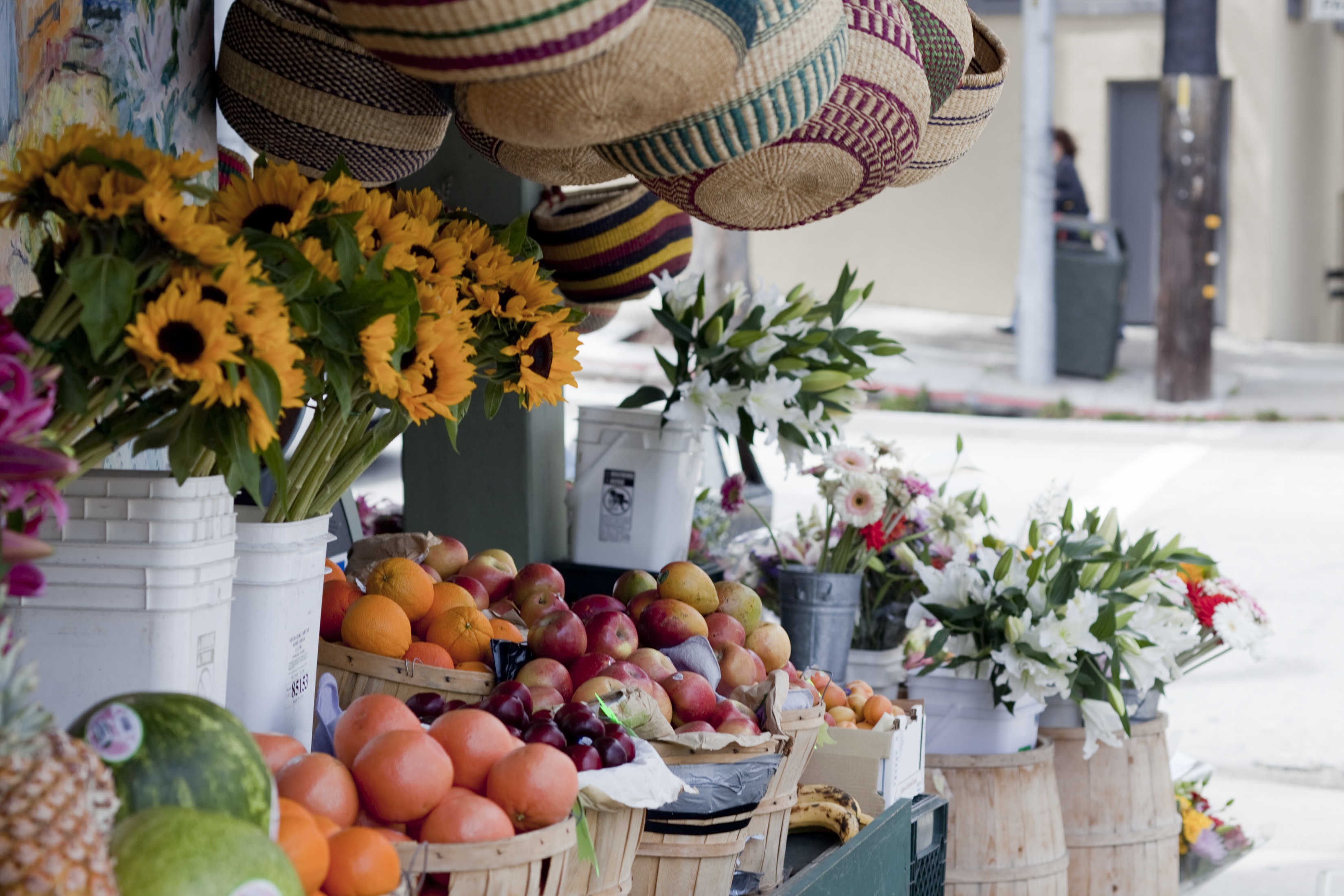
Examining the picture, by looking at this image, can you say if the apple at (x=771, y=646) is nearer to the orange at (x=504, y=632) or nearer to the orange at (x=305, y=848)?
the orange at (x=504, y=632)

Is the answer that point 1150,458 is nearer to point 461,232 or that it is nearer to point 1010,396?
point 1010,396

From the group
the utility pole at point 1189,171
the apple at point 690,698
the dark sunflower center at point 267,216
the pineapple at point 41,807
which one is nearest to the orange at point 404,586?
the apple at point 690,698

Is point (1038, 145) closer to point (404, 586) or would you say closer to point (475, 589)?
point (475, 589)

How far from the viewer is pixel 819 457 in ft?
10.9

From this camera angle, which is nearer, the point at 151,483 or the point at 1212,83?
the point at 151,483

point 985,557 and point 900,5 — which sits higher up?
point 900,5

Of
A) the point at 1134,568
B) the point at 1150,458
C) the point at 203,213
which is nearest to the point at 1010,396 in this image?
the point at 1150,458

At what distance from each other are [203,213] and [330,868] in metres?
0.65

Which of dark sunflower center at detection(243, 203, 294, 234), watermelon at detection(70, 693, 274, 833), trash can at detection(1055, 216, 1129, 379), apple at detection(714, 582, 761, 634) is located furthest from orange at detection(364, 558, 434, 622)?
trash can at detection(1055, 216, 1129, 379)

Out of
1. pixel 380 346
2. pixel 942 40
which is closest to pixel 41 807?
pixel 380 346

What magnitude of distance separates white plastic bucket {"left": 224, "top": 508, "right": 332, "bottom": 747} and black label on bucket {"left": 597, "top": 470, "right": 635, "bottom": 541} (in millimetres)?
1458

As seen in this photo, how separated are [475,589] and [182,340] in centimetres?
111

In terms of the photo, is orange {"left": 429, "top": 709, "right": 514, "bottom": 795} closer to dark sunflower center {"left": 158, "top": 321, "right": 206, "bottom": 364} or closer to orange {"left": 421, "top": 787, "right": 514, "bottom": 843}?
orange {"left": 421, "top": 787, "right": 514, "bottom": 843}

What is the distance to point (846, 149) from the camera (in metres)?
1.91
